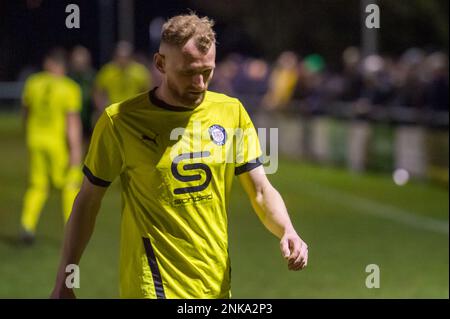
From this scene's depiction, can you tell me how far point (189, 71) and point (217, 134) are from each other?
423 millimetres

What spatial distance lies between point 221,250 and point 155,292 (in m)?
0.36

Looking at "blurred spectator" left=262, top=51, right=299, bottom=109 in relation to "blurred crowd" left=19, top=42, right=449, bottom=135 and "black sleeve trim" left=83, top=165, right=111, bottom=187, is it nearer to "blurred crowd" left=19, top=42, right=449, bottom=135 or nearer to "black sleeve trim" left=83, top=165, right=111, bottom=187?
"blurred crowd" left=19, top=42, right=449, bottom=135

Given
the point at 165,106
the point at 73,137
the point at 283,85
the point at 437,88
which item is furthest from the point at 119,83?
the point at 165,106

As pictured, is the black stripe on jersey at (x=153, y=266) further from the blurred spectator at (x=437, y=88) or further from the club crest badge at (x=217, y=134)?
the blurred spectator at (x=437, y=88)

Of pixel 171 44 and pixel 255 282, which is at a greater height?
pixel 171 44

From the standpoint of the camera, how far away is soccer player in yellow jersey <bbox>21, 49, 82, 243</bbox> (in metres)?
13.1

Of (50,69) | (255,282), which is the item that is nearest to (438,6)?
(50,69)

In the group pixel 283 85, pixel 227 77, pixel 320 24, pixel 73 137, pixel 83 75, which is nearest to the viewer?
pixel 73 137

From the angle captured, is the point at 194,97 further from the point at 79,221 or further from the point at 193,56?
the point at 79,221

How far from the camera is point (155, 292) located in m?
5.08

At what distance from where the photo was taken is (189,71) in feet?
15.9

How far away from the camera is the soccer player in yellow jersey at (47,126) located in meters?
13.1

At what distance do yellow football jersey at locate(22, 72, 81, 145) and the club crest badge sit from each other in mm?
8156

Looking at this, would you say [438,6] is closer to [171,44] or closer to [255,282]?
[255,282]
